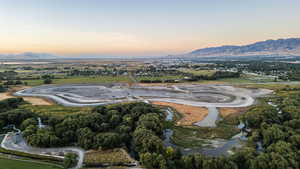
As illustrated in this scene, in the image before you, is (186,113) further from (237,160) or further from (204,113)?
(237,160)

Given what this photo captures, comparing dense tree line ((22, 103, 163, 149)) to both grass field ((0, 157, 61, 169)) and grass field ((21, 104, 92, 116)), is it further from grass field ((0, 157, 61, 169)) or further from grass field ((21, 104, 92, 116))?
grass field ((21, 104, 92, 116))

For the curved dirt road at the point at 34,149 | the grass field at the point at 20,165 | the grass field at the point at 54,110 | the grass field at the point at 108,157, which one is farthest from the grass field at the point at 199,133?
the grass field at the point at 54,110

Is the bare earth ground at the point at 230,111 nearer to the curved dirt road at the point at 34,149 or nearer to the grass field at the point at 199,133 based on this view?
the grass field at the point at 199,133

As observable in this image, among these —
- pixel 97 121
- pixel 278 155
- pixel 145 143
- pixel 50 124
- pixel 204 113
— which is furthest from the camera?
pixel 204 113

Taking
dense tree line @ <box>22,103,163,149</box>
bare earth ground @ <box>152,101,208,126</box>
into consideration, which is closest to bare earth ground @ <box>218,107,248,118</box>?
bare earth ground @ <box>152,101,208,126</box>

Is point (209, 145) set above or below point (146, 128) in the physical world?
below

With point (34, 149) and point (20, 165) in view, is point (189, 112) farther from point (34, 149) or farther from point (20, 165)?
point (20, 165)

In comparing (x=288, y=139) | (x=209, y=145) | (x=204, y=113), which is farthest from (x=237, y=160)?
(x=204, y=113)
